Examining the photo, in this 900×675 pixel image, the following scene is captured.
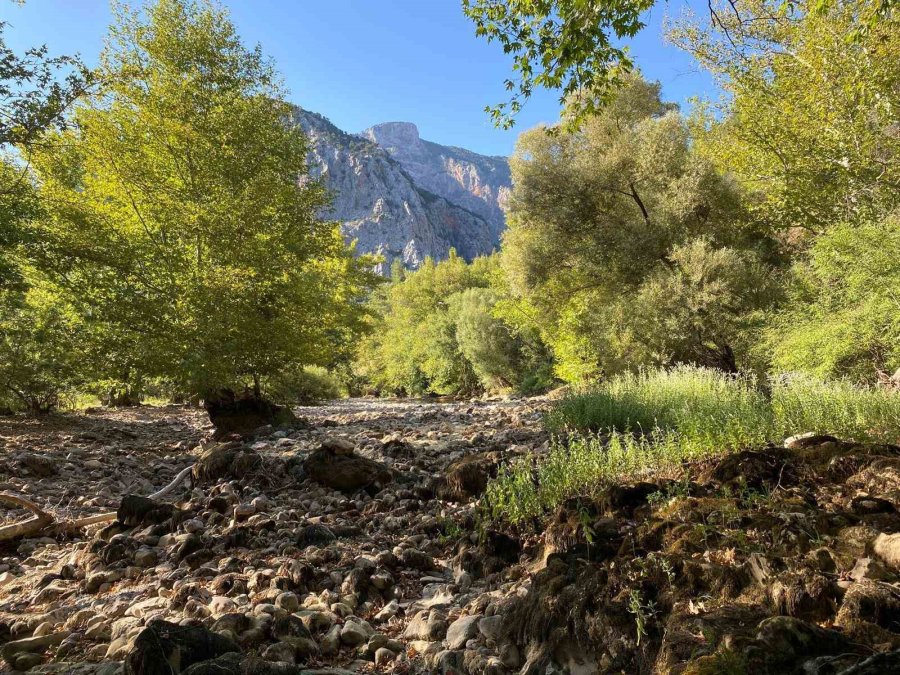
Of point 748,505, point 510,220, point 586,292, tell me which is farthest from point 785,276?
point 748,505

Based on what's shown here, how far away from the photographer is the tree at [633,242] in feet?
43.9

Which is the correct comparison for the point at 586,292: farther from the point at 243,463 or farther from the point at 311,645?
the point at 311,645

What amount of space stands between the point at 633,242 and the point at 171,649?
1517cm

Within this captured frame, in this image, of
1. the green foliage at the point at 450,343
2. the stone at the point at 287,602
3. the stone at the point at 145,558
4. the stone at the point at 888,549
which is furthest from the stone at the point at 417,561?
the green foliage at the point at 450,343

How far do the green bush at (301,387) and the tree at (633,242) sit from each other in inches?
352

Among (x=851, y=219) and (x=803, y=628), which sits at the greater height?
(x=851, y=219)

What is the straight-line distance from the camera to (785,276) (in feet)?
42.7

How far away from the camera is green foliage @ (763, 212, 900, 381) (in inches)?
314

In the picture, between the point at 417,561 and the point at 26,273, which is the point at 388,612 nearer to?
the point at 417,561

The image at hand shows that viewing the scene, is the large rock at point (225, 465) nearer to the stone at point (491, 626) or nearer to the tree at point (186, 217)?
the tree at point (186, 217)

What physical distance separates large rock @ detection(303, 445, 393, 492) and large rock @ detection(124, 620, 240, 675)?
317 cm

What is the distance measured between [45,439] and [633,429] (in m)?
10.2

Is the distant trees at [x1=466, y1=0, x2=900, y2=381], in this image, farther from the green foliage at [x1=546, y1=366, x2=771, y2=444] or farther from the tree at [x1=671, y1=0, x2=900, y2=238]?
the green foliage at [x1=546, y1=366, x2=771, y2=444]

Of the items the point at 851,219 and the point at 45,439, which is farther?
the point at 851,219
